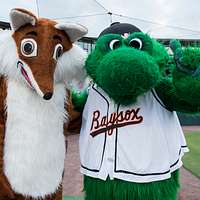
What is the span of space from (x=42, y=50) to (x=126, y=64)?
1.50 feet

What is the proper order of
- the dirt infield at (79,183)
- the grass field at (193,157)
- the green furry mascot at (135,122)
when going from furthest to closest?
the grass field at (193,157) < the dirt infield at (79,183) < the green furry mascot at (135,122)

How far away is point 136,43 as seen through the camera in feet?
6.06

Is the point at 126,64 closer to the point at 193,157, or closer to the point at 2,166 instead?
the point at 2,166

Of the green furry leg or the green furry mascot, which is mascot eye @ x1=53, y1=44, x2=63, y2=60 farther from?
the green furry leg

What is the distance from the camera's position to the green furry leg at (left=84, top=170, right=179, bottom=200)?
1940mm

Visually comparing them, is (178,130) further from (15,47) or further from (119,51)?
(15,47)

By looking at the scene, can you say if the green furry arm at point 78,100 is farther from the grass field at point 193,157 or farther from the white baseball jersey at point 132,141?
the grass field at point 193,157

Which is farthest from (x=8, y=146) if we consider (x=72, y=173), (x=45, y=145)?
(x=72, y=173)

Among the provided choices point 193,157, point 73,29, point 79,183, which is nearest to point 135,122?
point 73,29

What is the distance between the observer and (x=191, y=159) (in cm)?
625

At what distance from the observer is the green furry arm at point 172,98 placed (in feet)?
6.24

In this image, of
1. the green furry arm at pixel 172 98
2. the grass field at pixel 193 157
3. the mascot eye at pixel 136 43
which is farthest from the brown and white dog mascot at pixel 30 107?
the grass field at pixel 193 157

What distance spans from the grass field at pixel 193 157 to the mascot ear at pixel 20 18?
390 cm

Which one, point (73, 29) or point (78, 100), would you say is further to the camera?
point (78, 100)
